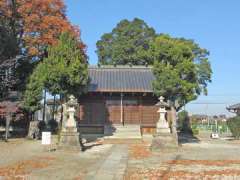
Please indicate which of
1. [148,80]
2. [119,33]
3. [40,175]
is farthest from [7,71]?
[119,33]

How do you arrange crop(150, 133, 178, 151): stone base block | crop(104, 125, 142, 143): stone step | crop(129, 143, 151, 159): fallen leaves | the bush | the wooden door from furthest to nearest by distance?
the bush → the wooden door → crop(104, 125, 142, 143): stone step → crop(150, 133, 178, 151): stone base block → crop(129, 143, 151, 159): fallen leaves

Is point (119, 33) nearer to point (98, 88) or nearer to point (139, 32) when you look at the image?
point (139, 32)

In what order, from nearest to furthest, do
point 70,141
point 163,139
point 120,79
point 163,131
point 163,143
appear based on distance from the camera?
1. point 70,141
2. point 163,143
3. point 163,139
4. point 163,131
5. point 120,79

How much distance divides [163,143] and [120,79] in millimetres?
13782

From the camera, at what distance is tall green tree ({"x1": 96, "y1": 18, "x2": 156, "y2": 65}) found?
4638cm

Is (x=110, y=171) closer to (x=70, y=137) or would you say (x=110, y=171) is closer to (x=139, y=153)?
(x=139, y=153)

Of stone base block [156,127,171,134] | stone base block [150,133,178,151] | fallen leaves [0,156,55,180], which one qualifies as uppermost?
stone base block [156,127,171,134]

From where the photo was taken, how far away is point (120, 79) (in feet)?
101

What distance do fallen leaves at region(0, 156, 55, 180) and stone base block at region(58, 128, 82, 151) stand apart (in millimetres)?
3695

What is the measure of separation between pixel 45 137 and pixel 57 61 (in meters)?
5.49

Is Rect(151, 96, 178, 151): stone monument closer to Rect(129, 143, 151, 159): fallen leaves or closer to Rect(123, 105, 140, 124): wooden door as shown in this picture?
Rect(129, 143, 151, 159): fallen leaves

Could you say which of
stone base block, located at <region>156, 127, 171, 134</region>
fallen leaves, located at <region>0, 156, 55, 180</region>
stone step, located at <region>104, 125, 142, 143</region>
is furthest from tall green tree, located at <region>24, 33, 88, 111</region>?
fallen leaves, located at <region>0, 156, 55, 180</region>

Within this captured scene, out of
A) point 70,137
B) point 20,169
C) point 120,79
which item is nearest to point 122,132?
point 120,79

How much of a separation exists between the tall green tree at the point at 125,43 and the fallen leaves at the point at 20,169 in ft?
108
